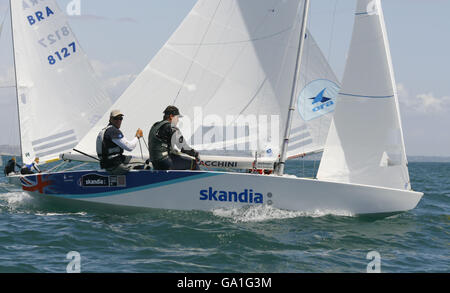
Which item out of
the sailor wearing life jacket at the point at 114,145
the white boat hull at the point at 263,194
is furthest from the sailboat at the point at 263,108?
the sailor wearing life jacket at the point at 114,145

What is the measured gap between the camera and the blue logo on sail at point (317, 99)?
11.0m

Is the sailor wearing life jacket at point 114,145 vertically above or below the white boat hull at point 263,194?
above

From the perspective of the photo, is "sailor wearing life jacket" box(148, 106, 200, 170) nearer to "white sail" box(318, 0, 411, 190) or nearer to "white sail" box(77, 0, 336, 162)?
"white sail" box(77, 0, 336, 162)

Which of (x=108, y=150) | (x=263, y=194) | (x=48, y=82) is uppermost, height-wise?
(x=48, y=82)

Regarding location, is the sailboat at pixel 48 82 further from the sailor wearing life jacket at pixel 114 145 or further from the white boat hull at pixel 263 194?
the white boat hull at pixel 263 194

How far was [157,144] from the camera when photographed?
8500mm

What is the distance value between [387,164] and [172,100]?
3.90 metres

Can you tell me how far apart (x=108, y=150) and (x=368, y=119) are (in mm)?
4266

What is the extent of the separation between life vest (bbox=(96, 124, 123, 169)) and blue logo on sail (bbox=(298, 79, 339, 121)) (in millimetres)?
4121

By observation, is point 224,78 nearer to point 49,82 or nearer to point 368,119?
point 368,119

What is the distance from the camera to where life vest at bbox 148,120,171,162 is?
8.45 m

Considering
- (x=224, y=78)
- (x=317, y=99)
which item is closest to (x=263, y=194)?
(x=224, y=78)

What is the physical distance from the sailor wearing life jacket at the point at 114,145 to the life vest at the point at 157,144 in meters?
0.25

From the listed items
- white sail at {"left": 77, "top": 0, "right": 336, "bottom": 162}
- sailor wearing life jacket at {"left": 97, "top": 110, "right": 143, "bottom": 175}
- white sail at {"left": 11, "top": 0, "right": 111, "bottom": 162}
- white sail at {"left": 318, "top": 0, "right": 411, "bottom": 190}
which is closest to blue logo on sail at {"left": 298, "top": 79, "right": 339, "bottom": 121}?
white sail at {"left": 77, "top": 0, "right": 336, "bottom": 162}
